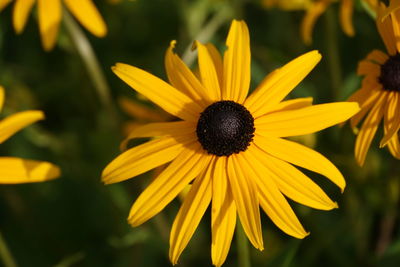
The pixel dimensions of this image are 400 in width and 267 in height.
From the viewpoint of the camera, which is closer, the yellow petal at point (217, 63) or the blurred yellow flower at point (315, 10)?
the yellow petal at point (217, 63)

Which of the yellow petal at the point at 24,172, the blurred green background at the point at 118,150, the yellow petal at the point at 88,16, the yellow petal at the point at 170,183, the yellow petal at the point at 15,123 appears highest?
the yellow petal at the point at 88,16

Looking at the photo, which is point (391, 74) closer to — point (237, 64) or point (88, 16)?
point (237, 64)

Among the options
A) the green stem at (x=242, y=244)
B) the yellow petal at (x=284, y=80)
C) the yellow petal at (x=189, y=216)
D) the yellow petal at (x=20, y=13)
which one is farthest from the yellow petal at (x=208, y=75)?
the yellow petal at (x=20, y=13)

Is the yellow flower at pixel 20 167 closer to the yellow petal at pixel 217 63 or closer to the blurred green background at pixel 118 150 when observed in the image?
the yellow petal at pixel 217 63

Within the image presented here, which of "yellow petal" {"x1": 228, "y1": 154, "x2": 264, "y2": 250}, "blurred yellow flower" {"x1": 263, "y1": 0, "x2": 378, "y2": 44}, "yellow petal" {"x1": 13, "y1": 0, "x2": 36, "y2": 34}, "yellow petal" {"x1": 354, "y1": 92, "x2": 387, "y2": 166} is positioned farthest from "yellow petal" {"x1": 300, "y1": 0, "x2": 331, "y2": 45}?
"yellow petal" {"x1": 13, "y1": 0, "x2": 36, "y2": 34}

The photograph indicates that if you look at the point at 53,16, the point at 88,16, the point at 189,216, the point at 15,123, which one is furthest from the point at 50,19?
the point at 189,216

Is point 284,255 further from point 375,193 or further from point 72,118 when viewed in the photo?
point 72,118
